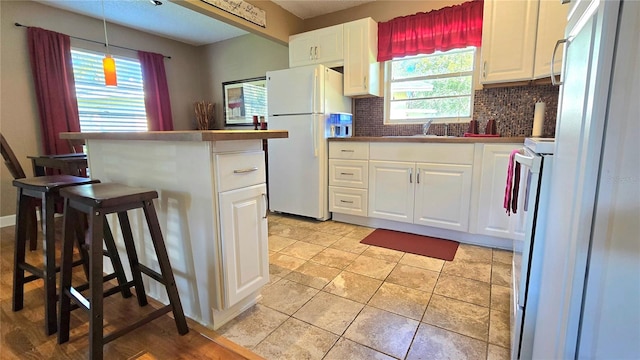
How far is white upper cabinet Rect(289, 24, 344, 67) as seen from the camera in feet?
10.4

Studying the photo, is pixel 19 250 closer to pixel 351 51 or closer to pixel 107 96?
pixel 107 96

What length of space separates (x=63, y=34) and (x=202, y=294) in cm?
372

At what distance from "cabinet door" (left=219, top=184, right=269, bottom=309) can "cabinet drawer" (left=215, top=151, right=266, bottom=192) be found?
0.03 meters

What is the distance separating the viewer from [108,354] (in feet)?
4.28

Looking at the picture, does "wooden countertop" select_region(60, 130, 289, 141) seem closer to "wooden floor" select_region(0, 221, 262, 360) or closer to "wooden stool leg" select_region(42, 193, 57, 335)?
"wooden stool leg" select_region(42, 193, 57, 335)

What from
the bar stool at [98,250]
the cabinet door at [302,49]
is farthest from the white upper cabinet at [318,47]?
the bar stool at [98,250]

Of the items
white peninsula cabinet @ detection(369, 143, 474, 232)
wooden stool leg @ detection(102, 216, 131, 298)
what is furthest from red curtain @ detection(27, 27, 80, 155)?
white peninsula cabinet @ detection(369, 143, 474, 232)

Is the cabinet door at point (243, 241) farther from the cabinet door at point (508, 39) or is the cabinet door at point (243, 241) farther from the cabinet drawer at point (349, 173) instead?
the cabinet door at point (508, 39)

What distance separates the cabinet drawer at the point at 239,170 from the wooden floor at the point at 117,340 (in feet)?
2.36

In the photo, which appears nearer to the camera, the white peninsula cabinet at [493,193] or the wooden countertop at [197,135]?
the wooden countertop at [197,135]

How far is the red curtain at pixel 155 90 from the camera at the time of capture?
4195 millimetres

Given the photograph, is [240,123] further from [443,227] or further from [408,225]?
[443,227]

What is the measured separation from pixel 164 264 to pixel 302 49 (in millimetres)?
2768

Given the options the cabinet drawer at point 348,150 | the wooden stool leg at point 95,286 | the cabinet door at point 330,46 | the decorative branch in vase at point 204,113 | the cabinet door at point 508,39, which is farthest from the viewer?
the decorative branch in vase at point 204,113
